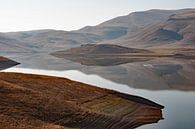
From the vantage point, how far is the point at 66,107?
5025cm

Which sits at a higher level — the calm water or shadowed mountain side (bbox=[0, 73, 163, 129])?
shadowed mountain side (bbox=[0, 73, 163, 129])

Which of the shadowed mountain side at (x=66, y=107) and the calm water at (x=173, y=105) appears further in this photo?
the calm water at (x=173, y=105)

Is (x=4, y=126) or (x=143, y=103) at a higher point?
(x=4, y=126)

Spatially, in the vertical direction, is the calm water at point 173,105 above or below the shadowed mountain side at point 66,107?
below

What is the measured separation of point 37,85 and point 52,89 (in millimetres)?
2737

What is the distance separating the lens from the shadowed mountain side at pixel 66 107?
143 ft

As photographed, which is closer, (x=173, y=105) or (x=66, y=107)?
(x=66, y=107)

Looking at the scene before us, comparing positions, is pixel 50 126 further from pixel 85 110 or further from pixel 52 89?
pixel 52 89

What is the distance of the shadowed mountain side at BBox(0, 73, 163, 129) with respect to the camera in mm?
43656

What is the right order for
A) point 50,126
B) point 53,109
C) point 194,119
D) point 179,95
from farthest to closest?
point 179,95
point 194,119
point 53,109
point 50,126

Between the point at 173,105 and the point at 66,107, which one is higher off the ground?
the point at 66,107

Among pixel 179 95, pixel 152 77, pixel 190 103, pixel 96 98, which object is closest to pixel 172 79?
pixel 152 77

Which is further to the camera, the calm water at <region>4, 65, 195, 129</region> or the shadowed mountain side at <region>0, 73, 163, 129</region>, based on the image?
the calm water at <region>4, 65, 195, 129</region>

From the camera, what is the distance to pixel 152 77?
11431 centimetres
